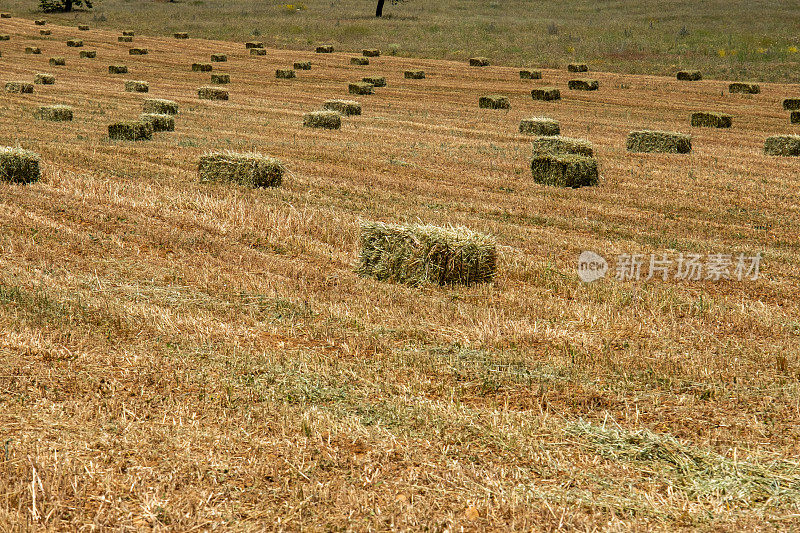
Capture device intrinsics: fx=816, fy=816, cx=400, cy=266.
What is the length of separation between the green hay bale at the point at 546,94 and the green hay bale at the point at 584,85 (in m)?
3.42

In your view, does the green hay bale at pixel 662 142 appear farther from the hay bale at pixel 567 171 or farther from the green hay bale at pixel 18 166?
the green hay bale at pixel 18 166

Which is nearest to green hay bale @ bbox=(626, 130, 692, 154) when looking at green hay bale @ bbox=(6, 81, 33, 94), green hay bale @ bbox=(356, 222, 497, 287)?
green hay bale @ bbox=(356, 222, 497, 287)

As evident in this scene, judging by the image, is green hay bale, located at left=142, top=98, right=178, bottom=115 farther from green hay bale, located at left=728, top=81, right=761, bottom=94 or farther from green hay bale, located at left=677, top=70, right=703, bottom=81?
green hay bale, located at left=677, top=70, right=703, bottom=81

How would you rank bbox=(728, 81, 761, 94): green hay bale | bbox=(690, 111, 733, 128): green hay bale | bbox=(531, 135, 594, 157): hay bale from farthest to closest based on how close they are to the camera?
1. bbox=(728, 81, 761, 94): green hay bale
2. bbox=(690, 111, 733, 128): green hay bale
3. bbox=(531, 135, 594, 157): hay bale

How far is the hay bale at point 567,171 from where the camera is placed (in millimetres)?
18062

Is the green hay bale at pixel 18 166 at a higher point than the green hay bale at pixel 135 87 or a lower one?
lower

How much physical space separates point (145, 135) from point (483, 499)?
18948 mm

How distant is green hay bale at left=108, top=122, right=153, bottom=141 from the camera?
70.9ft

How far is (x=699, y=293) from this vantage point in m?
10.4

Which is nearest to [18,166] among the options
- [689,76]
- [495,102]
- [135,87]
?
[135,87]

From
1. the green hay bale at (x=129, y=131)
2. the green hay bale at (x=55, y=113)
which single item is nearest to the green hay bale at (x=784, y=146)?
the green hay bale at (x=129, y=131)

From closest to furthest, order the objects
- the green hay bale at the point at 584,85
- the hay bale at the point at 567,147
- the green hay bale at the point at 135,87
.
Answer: the hay bale at the point at 567,147, the green hay bale at the point at 135,87, the green hay bale at the point at 584,85

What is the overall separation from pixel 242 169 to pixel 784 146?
16030mm

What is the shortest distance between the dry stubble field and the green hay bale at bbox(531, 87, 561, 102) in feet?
68.1
